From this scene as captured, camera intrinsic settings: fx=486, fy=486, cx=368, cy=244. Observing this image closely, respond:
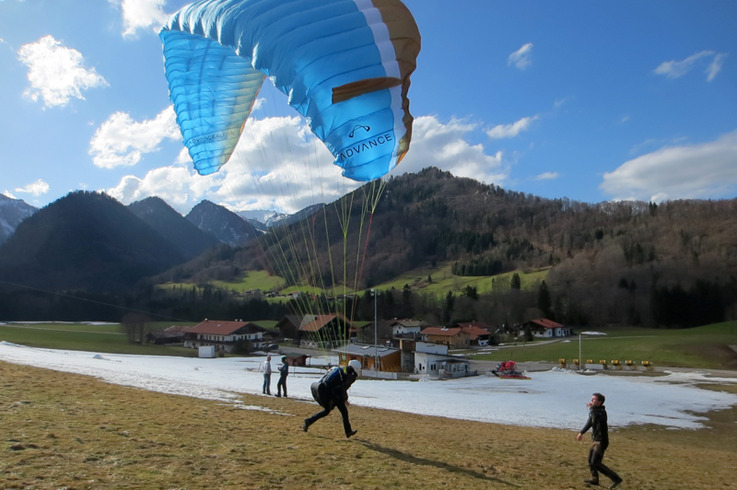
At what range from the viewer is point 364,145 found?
810 cm

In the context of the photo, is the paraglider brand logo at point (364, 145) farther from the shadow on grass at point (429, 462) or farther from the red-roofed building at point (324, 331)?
the shadow on grass at point (429, 462)

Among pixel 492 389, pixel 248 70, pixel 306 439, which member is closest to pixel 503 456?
pixel 306 439

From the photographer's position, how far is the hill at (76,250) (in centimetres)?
15988

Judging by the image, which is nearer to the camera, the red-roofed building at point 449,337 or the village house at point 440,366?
the village house at point 440,366

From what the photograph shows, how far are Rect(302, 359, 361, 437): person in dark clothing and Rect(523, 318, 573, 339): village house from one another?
8225cm

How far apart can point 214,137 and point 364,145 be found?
4931 millimetres

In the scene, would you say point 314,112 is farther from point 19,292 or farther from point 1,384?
point 19,292

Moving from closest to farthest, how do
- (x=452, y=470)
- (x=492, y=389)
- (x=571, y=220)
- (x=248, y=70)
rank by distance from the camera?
1. (x=452, y=470)
2. (x=248, y=70)
3. (x=492, y=389)
4. (x=571, y=220)

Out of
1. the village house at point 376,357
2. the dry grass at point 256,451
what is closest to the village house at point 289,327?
the village house at point 376,357

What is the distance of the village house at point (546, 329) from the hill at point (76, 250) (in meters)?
142

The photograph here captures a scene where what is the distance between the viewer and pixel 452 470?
21.8 feet

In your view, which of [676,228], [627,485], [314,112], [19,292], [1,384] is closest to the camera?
[627,485]

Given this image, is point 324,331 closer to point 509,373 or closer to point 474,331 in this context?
point 509,373

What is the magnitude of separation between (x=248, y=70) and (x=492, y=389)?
22.5 m
